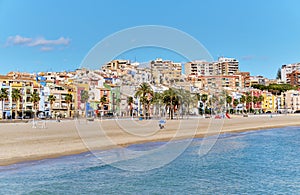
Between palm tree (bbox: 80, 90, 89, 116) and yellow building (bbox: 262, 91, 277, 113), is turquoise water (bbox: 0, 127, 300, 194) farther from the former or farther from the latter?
yellow building (bbox: 262, 91, 277, 113)

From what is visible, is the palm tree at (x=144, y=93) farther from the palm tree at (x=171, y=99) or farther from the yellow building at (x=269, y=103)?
the yellow building at (x=269, y=103)

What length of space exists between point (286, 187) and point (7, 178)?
9.78 m

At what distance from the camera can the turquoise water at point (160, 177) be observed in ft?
46.3

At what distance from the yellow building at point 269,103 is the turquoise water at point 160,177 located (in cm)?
11236

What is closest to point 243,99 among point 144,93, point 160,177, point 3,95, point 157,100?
point 157,100

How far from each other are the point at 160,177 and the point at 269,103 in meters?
122

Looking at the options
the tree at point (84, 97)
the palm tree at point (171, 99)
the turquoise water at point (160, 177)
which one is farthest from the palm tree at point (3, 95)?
the turquoise water at point (160, 177)

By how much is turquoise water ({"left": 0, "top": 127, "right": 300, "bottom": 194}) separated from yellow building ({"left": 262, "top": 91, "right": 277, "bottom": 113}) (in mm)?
112363

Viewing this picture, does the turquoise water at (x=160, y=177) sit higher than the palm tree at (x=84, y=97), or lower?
lower

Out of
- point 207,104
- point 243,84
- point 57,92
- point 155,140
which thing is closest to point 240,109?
point 207,104

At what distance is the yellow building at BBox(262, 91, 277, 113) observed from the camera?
13088 cm

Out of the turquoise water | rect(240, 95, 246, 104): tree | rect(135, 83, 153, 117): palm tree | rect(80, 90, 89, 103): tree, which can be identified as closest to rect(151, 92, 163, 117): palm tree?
rect(135, 83, 153, 117): palm tree

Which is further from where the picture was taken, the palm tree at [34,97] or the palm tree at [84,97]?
the palm tree at [84,97]

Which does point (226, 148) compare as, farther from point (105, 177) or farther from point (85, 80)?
point (85, 80)
